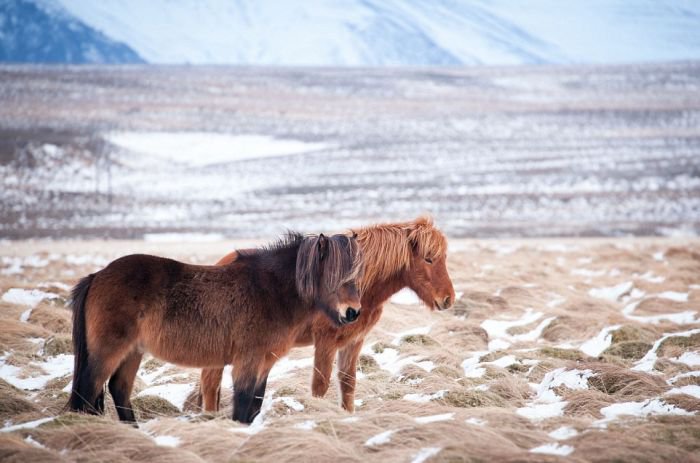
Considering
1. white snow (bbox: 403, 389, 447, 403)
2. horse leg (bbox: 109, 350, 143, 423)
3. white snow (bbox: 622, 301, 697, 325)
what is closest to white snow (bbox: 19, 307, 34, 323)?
horse leg (bbox: 109, 350, 143, 423)

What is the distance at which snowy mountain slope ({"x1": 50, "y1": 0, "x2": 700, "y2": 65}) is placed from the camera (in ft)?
360

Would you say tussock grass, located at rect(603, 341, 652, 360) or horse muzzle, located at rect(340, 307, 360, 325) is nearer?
horse muzzle, located at rect(340, 307, 360, 325)

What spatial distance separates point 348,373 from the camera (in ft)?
21.2

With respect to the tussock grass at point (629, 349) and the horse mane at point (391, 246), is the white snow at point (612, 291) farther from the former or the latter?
the horse mane at point (391, 246)

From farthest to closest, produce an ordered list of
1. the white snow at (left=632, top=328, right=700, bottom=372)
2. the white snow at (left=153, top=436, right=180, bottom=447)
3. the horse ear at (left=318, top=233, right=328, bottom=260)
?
1. the white snow at (left=632, top=328, right=700, bottom=372)
2. the horse ear at (left=318, top=233, right=328, bottom=260)
3. the white snow at (left=153, top=436, right=180, bottom=447)

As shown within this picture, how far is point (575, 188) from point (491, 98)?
89.3 ft

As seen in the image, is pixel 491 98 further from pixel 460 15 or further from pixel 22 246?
pixel 460 15

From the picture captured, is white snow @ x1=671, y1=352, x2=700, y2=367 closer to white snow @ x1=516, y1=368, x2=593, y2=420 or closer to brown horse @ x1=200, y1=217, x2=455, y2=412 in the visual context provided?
white snow @ x1=516, y1=368, x2=593, y2=420

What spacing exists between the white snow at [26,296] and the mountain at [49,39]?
94992 mm

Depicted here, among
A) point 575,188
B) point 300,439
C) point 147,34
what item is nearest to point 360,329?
point 300,439

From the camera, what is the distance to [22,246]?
2781 cm

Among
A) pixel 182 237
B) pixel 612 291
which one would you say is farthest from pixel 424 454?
pixel 182 237

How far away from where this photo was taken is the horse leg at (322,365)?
6410 millimetres

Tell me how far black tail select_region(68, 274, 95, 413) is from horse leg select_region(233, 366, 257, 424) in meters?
1.02
